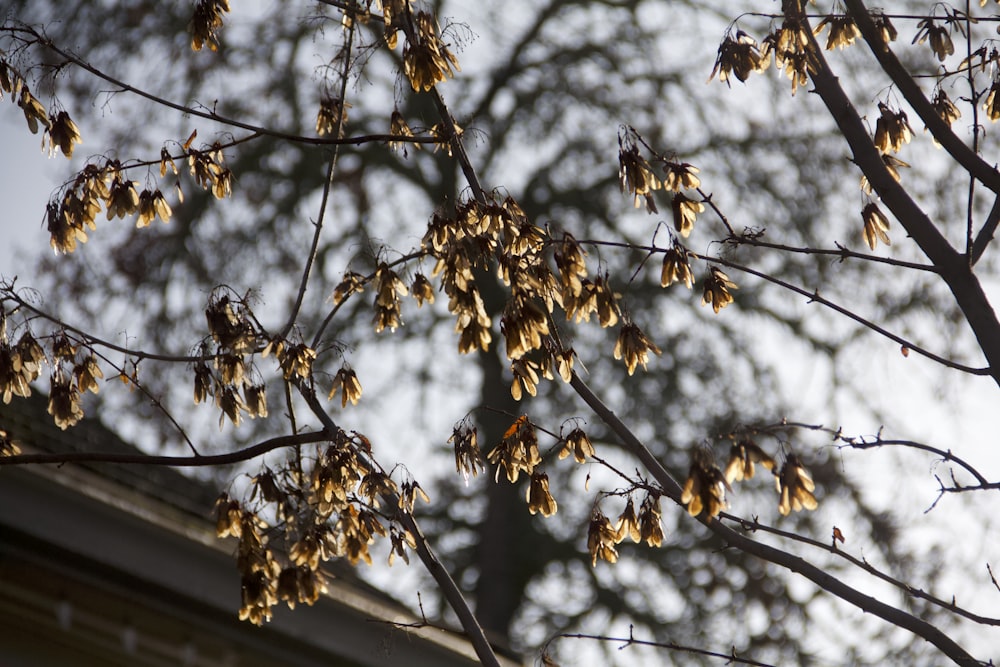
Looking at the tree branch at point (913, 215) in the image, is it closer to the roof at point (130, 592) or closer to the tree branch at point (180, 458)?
the tree branch at point (180, 458)

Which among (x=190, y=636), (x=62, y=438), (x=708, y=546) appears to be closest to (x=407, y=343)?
(x=708, y=546)

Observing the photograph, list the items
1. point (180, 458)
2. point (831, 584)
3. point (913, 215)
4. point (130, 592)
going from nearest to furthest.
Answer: point (831, 584), point (913, 215), point (180, 458), point (130, 592)

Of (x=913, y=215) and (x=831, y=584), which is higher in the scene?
(x=913, y=215)

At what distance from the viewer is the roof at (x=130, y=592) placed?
4188 millimetres

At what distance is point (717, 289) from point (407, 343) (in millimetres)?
8256

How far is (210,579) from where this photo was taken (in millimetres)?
4512

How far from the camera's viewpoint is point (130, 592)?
14.5 feet

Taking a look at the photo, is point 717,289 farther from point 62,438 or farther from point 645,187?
point 62,438

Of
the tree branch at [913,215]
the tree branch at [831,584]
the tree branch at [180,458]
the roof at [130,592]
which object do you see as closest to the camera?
the tree branch at [831,584]

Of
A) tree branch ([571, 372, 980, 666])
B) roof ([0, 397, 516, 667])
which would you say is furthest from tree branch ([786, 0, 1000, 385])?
roof ([0, 397, 516, 667])

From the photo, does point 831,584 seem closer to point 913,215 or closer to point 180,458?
point 913,215

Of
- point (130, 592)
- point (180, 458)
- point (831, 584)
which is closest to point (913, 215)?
point (831, 584)

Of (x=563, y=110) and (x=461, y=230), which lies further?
(x=563, y=110)

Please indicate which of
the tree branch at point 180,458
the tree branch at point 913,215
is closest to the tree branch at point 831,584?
the tree branch at point 913,215
